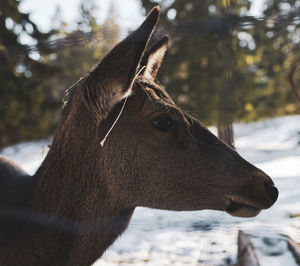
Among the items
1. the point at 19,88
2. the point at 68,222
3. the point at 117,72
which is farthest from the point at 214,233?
the point at 19,88

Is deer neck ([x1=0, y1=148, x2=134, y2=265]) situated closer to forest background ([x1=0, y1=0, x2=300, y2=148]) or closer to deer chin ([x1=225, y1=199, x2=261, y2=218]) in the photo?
deer chin ([x1=225, y1=199, x2=261, y2=218])

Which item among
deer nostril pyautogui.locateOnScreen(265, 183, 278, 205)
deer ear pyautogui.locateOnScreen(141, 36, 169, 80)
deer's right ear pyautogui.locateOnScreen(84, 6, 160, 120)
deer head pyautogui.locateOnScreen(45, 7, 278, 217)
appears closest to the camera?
deer's right ear pyautogui.locateOnScreen(84, 6, 160, 120)

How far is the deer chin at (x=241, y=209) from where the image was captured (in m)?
1.63

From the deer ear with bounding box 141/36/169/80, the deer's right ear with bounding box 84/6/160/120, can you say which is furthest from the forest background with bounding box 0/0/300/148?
the deer's right ear with bounding box 84/6/160/120

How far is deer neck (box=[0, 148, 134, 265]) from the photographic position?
1.65 meters

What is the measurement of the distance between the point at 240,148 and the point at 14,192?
Answer: 1.52m

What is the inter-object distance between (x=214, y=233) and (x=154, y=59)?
1.10 m

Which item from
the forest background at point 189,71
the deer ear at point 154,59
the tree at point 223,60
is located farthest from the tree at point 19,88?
the deer ear at point 154,59

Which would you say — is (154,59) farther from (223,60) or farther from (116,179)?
(116,179)

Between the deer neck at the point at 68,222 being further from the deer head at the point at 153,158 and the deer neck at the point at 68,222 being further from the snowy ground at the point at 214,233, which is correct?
the snowy ground at the point at 214,233

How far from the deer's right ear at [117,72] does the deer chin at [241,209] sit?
0.74 metres

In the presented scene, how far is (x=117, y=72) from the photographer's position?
1.48 m

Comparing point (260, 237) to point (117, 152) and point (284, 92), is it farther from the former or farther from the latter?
point (284, 92)

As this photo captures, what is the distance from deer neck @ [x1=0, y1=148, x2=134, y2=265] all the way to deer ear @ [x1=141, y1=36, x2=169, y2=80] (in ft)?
2.46
